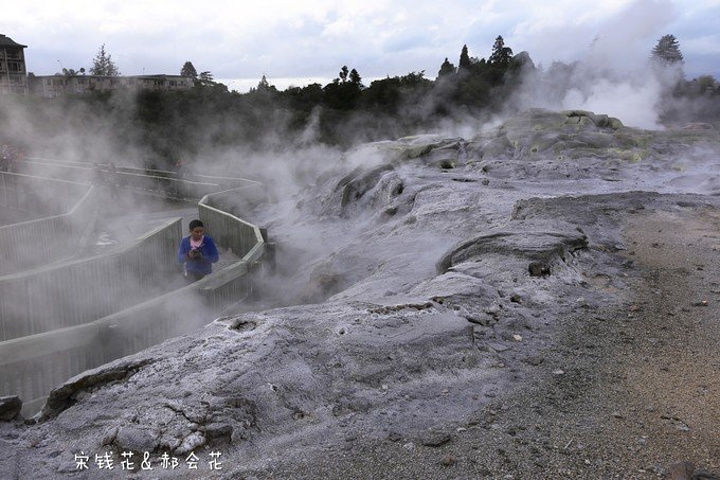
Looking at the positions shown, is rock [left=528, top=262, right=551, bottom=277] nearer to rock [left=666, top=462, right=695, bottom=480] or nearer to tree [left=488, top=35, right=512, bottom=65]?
rock [left=666, top=462, right=695, bottom=480]

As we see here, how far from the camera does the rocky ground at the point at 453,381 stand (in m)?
3.29

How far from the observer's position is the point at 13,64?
167 ft

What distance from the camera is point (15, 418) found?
3.81 metres

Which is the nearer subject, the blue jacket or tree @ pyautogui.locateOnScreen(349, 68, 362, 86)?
the blue jacket

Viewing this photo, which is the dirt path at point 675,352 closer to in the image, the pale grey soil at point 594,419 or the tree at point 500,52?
the pale grey soil at point 594,419

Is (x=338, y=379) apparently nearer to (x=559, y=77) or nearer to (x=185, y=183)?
(x=185, y=183)

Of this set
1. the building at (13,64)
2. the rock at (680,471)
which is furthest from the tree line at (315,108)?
the rock at (680,471)

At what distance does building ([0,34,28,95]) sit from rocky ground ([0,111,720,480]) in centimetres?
5028

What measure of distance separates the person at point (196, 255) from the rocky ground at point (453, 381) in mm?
1903

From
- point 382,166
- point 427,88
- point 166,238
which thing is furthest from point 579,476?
point 427,88

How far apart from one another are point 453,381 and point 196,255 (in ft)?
14.4

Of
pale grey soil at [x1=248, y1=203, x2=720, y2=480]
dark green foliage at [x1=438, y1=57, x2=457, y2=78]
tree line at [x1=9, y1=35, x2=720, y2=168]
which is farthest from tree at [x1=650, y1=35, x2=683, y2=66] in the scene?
pale grey soil at [x1=248, y1=203, x2=720, y2=480]

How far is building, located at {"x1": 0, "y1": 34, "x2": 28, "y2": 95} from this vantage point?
4838 cm

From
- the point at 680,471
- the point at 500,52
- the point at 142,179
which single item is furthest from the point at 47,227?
the point at 500,52
